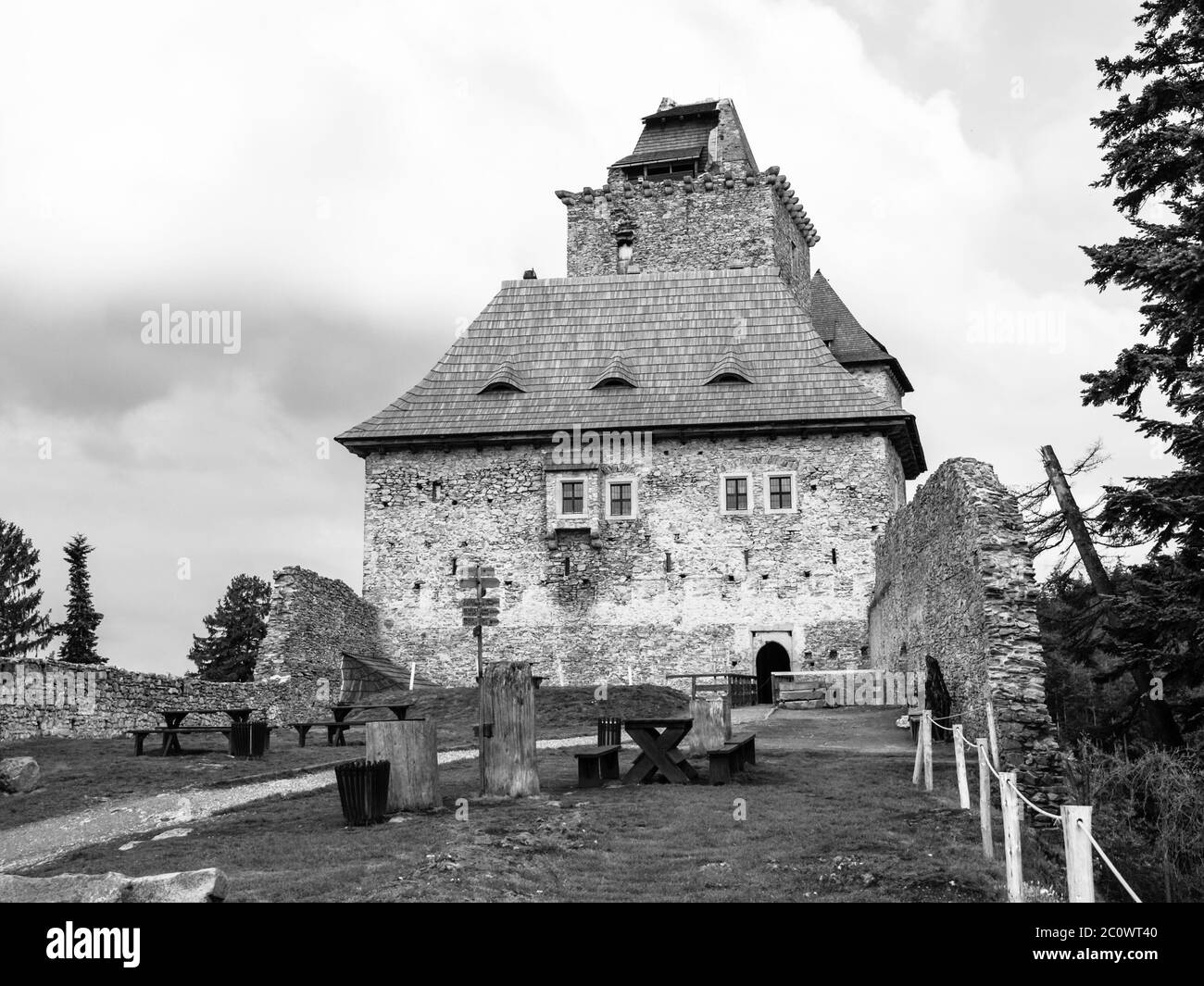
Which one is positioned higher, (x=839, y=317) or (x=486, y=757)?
(x=839, y=317)

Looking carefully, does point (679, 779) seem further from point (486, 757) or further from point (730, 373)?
point (730, 373)

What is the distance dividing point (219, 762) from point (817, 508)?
60.2ft

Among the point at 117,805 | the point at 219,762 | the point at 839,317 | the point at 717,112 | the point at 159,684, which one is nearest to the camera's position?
the point at 117,805

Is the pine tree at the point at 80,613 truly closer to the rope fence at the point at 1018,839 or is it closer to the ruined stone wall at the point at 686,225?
the ruined stone wall at the point at 686,225

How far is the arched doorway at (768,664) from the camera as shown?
32500mm

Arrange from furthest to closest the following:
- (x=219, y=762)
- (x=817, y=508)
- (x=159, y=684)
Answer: (x=817, y=508) < (x=159, y=684) < (x=219, y=762)

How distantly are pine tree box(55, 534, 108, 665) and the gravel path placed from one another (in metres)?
33.5

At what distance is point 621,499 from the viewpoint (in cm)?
3384

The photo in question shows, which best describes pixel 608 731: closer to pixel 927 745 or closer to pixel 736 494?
pixel 927 745

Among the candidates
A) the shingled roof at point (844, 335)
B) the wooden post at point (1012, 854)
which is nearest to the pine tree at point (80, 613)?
the shingled roof at point (844, 335)

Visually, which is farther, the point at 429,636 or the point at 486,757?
the point at 429,636

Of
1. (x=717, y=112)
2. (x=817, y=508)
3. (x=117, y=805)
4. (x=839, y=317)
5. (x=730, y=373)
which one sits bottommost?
(x=117, y=805)

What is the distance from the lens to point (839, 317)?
140ft
